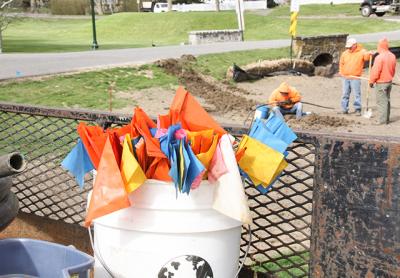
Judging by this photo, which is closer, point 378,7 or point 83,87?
point 83,87

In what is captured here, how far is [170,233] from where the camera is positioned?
259 centimetres

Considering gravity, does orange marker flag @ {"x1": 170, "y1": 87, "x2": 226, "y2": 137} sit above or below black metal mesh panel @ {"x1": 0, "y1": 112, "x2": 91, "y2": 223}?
above

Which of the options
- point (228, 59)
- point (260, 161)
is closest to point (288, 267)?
point (260, 161)

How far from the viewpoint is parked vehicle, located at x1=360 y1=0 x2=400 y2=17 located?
46281 mm

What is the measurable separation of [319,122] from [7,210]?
12.0 m

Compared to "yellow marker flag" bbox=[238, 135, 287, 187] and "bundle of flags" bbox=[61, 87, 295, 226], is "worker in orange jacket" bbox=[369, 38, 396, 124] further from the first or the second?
"yellow marker flag" bbox=[238, 135, 287, 187]

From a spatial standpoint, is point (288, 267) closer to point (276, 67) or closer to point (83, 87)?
point (83, 87)

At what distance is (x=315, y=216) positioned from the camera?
2.83m

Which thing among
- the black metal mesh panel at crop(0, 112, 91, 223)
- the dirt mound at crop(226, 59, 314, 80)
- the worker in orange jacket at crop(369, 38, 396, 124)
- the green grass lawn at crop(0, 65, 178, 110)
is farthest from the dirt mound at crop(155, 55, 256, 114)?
the black metal mesh panel at crop(0, 112, 91, 223)

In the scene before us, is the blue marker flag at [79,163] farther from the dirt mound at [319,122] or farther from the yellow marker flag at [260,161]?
the dirt mound at [319,122]

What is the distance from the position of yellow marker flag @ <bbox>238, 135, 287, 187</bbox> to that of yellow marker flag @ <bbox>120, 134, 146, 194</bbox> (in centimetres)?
48

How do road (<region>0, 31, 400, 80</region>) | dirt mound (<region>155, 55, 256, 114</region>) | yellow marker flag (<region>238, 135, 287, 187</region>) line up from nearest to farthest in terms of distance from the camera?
yellow marker flag (<region>238, 135, 287, 187</region>) → dirt mound (<region>155, 55, 256, 114</region>) → road (<region>0, 31, 400, 80</region>)

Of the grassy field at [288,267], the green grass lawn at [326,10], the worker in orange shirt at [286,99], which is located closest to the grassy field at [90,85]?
the worker in orange shirt at [286,99]

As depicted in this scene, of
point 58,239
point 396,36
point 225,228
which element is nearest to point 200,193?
point 225,228
